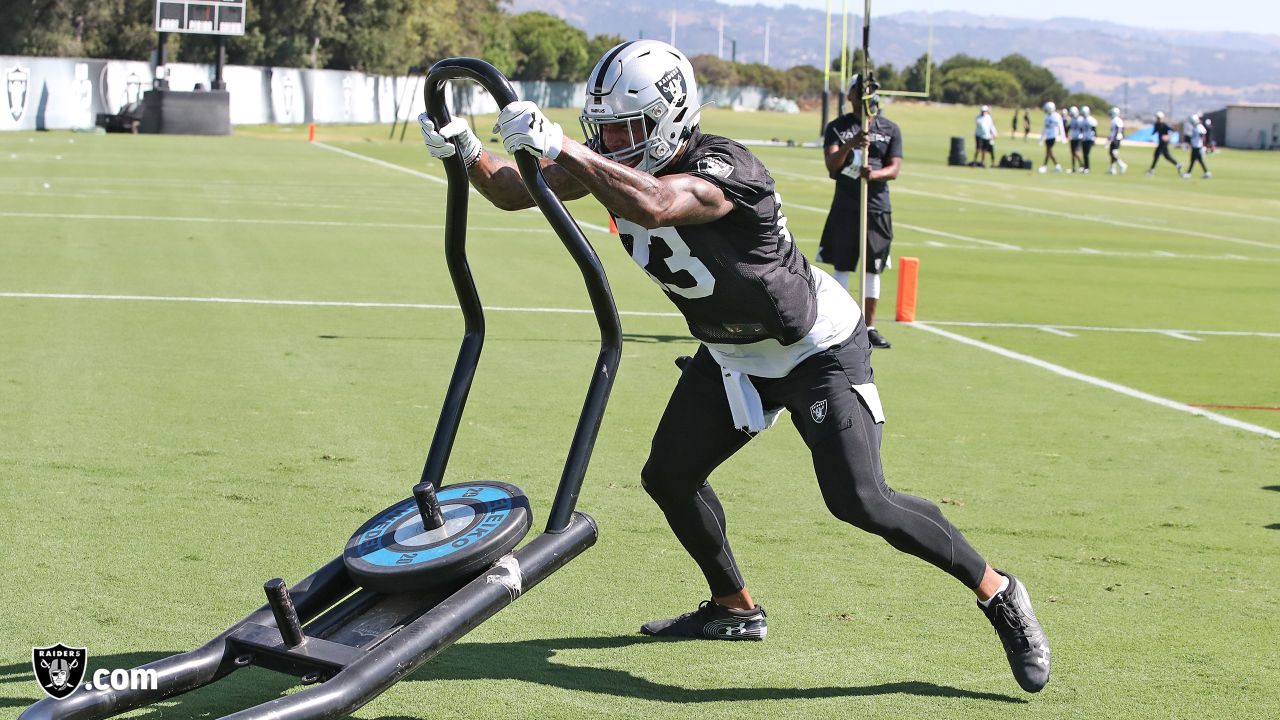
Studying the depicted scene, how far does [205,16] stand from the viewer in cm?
4956

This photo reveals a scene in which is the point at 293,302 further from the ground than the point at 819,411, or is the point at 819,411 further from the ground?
the point at 819,411

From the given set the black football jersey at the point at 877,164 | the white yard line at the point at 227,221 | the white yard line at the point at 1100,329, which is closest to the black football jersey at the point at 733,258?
the black football jersey at the point at 877,164

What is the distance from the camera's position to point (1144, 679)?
509cm

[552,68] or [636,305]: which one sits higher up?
[552,68]

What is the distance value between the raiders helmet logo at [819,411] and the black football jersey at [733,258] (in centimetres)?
23

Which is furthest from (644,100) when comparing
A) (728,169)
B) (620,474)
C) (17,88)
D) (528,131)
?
(17,88)

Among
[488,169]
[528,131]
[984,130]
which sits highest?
[984,130]

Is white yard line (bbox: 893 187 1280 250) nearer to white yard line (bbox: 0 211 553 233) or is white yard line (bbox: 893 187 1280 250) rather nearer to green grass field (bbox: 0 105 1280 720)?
green grass field (bbox: 0 105 1280 720)

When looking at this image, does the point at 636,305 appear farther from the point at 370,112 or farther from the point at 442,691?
the point at 370,112

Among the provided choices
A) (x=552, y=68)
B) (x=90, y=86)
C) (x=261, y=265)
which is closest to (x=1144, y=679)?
(x=261, y=265)

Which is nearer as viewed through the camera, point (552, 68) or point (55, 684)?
point (55, 684)

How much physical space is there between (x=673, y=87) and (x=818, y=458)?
131 centimetres

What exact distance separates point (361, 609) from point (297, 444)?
12.7 feet

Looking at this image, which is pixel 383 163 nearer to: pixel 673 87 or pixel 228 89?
pixel 228 89
